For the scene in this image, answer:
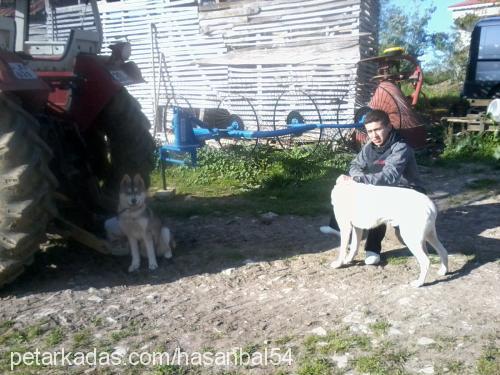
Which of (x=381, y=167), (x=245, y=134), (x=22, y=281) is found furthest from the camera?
(x=245, y=134)

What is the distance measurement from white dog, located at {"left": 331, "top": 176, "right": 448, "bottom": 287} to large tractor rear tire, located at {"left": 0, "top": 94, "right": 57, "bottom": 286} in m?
2.10

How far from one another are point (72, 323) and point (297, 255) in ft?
6.10

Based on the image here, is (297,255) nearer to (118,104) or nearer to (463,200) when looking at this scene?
(118,104)

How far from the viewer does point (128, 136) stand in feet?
15.0

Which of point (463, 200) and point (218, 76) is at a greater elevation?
point (218, 76)

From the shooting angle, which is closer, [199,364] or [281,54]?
[199,364]

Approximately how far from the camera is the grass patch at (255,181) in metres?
5.75

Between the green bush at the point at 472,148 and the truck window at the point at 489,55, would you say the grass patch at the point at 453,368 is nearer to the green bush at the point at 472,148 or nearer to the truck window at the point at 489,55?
the green bush at the point at 472,148

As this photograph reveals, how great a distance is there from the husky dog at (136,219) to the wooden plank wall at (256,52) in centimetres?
560

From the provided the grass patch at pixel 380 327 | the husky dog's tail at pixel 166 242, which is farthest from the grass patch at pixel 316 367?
the husky dog's tail at pixel 166 242

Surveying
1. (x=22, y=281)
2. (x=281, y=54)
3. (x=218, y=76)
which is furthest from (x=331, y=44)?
(x=22, y=281)

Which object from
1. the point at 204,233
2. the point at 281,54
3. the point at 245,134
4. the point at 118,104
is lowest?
the point at 204,233

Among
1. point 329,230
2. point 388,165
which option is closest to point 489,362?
point 388,165

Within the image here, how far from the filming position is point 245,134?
22.9 ft
